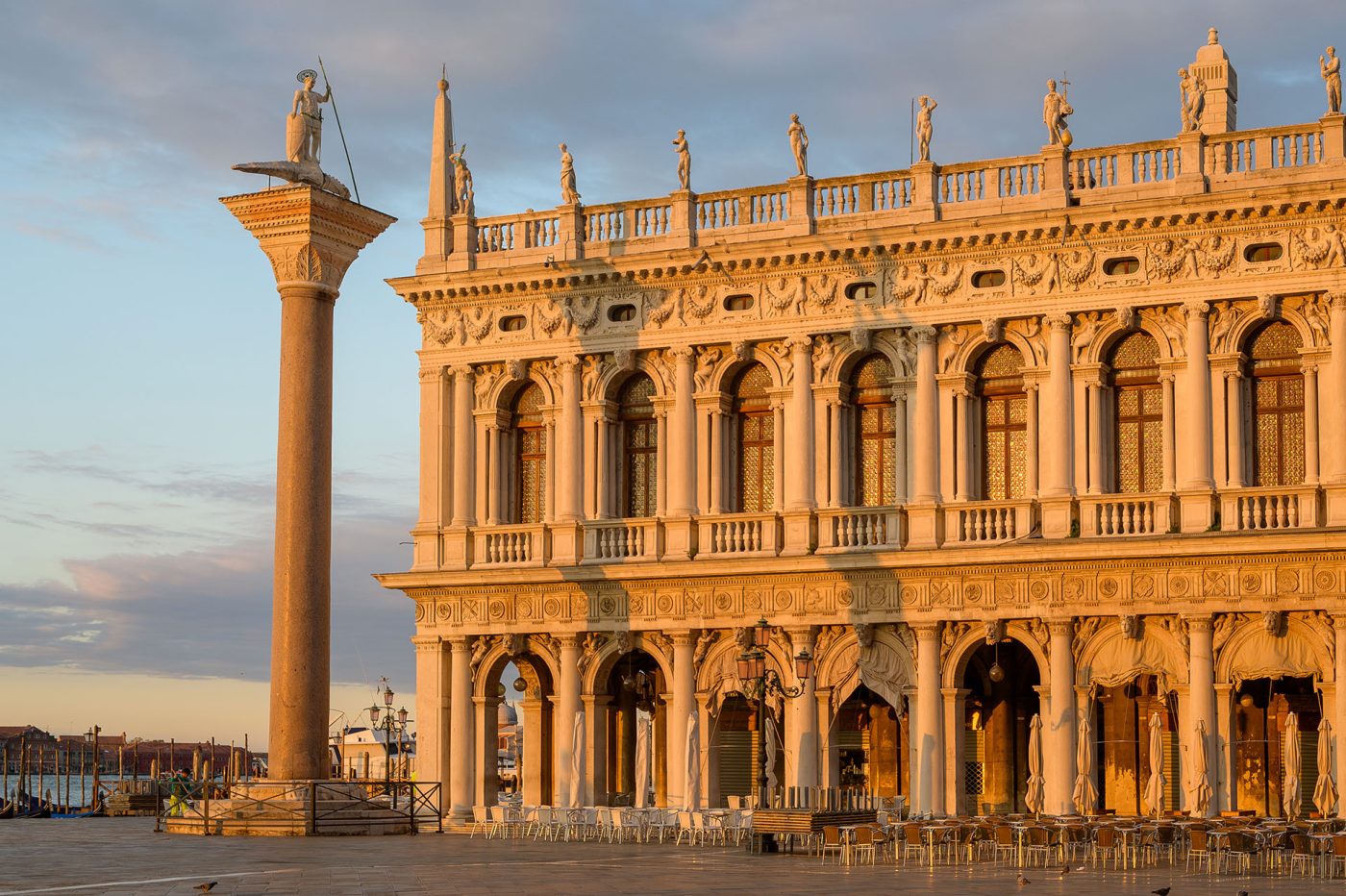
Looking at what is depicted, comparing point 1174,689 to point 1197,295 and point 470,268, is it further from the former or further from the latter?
point 470,268

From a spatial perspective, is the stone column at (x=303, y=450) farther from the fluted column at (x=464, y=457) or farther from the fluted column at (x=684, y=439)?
the fluted column at (x=684, y=439)

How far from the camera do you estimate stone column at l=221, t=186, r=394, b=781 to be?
34375 millimetres

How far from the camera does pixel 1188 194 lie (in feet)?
115

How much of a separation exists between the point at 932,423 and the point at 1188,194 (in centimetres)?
554

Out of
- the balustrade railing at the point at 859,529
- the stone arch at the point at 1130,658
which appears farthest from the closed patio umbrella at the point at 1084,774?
the balustrade railing at the point at 859,529

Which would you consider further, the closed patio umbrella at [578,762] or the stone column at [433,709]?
the stone column at [433,709]

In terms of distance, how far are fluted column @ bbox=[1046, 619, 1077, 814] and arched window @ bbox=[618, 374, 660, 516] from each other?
8.28m

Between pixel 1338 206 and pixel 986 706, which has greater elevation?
pixel 1338 206

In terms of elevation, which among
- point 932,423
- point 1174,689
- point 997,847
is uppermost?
point 932,423

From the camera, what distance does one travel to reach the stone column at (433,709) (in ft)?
132

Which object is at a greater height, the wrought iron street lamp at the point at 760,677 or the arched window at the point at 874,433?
the arched window at the point at 874,433

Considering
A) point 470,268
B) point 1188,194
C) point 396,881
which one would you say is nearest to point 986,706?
point 1188,194

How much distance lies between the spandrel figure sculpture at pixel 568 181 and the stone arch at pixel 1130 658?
41.0 feet

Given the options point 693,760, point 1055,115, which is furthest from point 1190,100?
point 693,760
